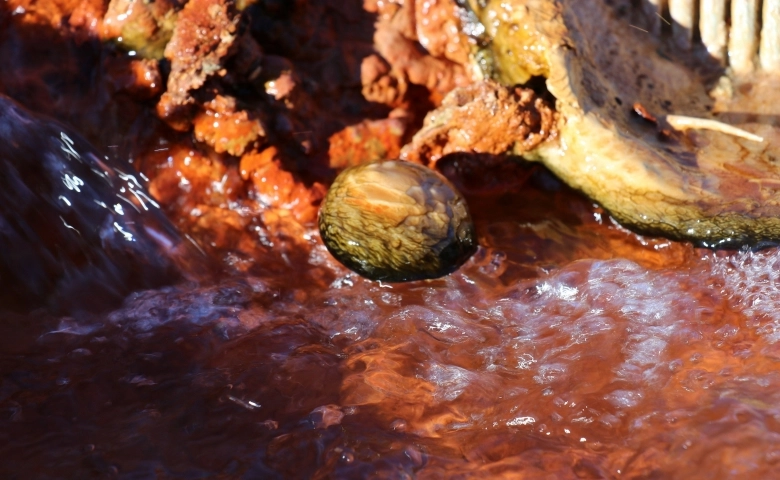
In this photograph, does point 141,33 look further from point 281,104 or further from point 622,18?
point 622,18

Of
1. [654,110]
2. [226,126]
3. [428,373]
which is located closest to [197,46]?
[226,126]

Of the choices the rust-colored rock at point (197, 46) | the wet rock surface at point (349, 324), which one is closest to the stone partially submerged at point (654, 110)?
the wet rock surface at point (349, 324)


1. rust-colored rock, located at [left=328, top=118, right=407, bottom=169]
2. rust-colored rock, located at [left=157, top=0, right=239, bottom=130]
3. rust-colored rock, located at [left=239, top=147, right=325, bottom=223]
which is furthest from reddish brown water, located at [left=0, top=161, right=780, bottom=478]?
rust-colored rock, located at [left=157, top=0, right=239, bottom=130]

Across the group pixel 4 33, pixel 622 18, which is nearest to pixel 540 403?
pixel 622 18

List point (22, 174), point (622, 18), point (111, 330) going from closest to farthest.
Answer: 1. point (111, 330)
2. point (22, 174)
3. point (622, 18)

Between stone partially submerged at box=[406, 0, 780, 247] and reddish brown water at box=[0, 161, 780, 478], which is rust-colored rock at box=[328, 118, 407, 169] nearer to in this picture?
stone partially submerged at box=[406, 0, 780, 247]

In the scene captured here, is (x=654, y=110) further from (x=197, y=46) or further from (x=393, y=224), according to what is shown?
(x=197, y=46)
